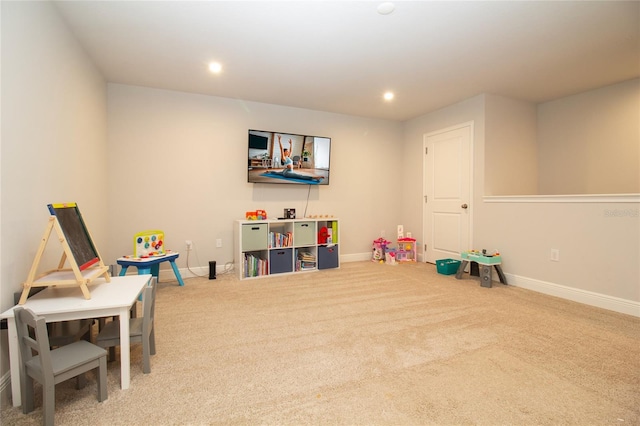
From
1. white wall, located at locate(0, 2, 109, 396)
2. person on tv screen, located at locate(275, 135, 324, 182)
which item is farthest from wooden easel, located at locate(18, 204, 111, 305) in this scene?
person on tv screen, located at locate(275, 135, 324, 182)

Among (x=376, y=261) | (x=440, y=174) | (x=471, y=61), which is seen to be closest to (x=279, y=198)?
(x=376, y=261)

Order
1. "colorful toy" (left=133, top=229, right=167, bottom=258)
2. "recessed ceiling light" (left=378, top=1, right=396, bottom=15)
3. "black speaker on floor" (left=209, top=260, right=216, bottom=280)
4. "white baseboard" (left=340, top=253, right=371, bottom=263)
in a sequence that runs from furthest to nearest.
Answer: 1. "white baseboard" (left=340, top=253, right=371, bottom=263)
2. "black speaker on floor" (left=209, top=260, right=216, bottom=280)
3. "colorful toy" (left=133, top=229, right=167, bottom=258)
4. "recessed ceiling light" (left=378, top=1, right=396, bottom=15)

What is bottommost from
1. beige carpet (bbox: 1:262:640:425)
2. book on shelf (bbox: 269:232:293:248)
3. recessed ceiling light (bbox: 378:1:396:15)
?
beige carpet (bbox: 1:262:640:425)

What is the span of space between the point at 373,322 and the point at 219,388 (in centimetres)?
127

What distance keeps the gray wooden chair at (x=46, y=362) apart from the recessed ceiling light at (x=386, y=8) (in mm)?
2654

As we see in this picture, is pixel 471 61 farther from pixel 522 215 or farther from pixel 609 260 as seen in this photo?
pixel 609 260

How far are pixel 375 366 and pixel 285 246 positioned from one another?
2.42 metres

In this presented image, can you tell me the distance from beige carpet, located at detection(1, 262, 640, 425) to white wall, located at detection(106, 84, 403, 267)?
4.03 ft

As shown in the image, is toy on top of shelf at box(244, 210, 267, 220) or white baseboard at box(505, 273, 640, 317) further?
toy on top of shelf at box(244, 210, 267, 220)

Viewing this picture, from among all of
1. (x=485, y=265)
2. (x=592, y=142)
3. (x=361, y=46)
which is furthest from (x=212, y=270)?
(x=592, y=142)

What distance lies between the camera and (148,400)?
144 centimetres

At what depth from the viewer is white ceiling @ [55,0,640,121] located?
7.18 feet

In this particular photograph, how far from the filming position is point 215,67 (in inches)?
122

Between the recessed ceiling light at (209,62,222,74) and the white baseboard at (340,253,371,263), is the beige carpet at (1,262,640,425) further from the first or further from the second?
the recessed ceiling light at (209,62,222,74)
